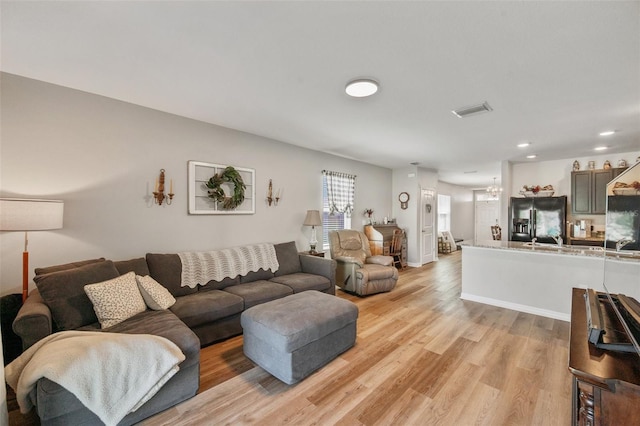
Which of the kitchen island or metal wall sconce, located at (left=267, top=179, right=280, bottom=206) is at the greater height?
metal wall sconce, located at (left=267, top=179, right=280, bottom=206)

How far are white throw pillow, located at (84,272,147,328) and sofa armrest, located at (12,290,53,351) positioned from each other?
0.28 meters

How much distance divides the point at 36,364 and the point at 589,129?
587cm

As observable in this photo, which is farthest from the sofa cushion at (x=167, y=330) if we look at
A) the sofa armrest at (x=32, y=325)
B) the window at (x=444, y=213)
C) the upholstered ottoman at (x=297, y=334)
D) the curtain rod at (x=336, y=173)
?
the window at (x=444, y=213)

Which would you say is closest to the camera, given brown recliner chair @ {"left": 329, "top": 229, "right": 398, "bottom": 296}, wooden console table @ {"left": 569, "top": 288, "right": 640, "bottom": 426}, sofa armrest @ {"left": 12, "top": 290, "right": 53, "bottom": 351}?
wooden console table @ {"left": 569, "top": 288, "right": 640, "bottom": 426}

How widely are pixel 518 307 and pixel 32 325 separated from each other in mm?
5141

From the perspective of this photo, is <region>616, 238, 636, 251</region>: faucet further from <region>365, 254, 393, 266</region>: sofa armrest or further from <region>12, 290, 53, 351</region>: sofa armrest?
<region>12, 290, 53, 351</region>: sofa armrest

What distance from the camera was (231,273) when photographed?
3.25m

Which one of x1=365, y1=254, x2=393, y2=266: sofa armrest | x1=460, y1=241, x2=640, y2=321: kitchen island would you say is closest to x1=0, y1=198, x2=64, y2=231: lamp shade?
x1=365, y1=254, x2=393, y2=266: sofa armrest

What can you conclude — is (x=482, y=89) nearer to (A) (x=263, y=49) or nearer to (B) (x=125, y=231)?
(A) (x=263, y=49)

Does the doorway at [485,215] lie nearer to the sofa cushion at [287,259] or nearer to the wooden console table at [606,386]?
the sofa cushion at [287,259]

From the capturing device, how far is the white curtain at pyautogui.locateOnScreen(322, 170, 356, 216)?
5.05m

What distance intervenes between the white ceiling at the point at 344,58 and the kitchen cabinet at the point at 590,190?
72.3 inches

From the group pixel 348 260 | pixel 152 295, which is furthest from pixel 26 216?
pixel 348 260

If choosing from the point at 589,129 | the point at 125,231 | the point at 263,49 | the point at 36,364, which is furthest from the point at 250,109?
the point at 589,129
